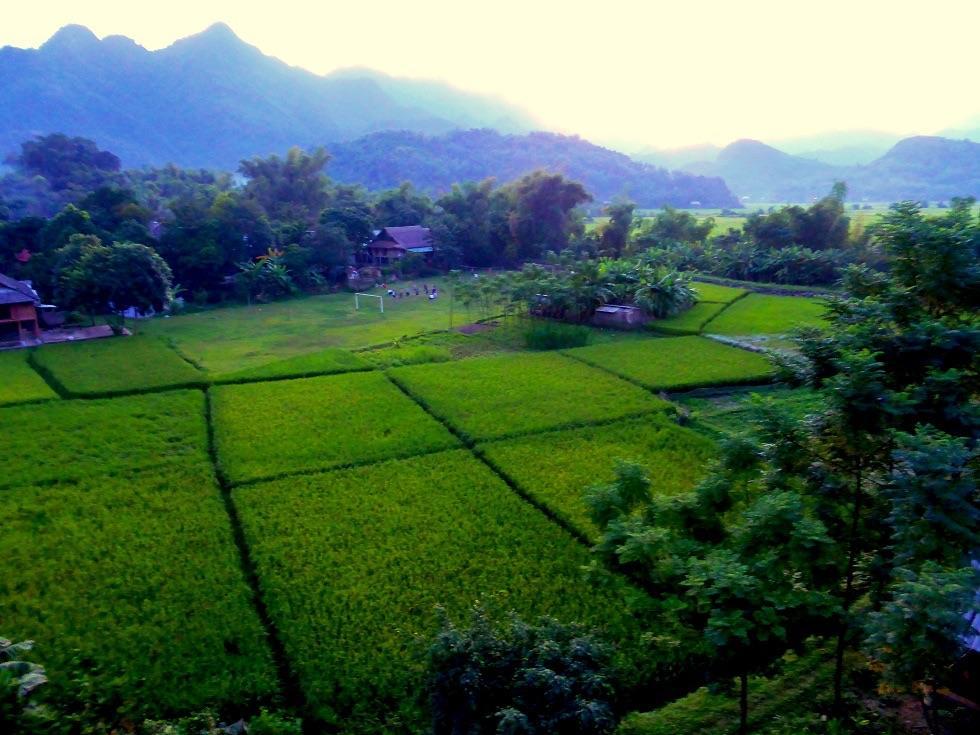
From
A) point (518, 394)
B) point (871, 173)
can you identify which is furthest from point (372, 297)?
point (871, 173)

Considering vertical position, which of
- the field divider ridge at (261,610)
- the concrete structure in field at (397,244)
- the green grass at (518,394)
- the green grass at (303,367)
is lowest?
the field divider ridge at (261,610)

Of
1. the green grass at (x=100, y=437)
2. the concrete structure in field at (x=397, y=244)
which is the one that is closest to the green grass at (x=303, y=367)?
the green grass at (x=100, y=437)

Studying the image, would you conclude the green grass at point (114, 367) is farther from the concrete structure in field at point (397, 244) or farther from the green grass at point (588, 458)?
the concrete structure in field at point (397, 244)

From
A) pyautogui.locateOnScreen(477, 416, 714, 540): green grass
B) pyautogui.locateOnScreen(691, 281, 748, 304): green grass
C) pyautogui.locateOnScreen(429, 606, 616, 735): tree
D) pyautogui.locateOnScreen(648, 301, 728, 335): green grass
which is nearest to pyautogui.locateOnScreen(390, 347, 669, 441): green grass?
pyautogui.locateOnScreen(477, 416, 714, 540): green grass

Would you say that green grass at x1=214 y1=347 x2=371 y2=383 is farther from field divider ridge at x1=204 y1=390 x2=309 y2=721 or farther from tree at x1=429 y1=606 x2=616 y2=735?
tree at x1=429 y1=606 x2=616 y2=735

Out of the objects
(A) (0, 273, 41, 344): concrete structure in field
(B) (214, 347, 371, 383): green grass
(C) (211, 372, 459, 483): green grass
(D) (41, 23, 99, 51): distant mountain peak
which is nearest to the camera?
(C) (211, 372, 459, 483): green grass

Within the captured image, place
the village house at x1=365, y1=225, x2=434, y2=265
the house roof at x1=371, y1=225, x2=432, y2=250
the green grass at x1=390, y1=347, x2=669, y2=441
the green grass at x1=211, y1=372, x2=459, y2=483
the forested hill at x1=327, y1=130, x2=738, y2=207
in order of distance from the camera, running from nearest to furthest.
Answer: the green grass at x1=211, y1=372, x2=459, y2=483 → the green grass at x1=390, y1=347, x2=669, y2=441 → the village house at x1=365, y1=225, x2=434, y2=265 → the house roof at x1=371, y1=225, x2=432, y2=250 → the forested hill at x1=327, y1=130, x2=738, y2=207

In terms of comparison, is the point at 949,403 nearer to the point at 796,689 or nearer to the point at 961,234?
the point at 961,234
